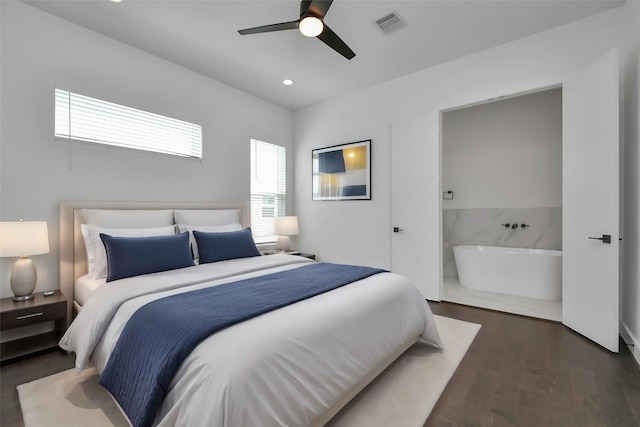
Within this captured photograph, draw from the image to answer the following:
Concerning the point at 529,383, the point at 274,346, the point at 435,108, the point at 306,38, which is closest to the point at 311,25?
the point at 306,38

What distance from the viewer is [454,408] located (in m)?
1.76

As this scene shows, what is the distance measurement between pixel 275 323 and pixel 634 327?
2880mm

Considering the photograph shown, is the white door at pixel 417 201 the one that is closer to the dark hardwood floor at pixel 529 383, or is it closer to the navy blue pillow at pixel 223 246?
the dark hardwood floor at pixel 529 383

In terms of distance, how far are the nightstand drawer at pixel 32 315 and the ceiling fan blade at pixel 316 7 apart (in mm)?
2960

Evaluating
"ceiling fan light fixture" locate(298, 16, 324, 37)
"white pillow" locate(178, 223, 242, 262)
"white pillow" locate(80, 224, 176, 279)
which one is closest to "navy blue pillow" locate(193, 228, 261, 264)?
"white pillow" locate(178, 223, 242, 262)

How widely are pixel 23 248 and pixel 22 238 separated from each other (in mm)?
77

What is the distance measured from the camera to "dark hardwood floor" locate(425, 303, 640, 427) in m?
1.67

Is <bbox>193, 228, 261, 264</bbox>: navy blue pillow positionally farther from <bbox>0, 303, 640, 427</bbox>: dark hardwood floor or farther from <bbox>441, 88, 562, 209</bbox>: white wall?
<bbox>441, 88, 562, 209</bbox>: white wall

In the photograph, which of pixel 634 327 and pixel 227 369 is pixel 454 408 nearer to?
pixel 227 369

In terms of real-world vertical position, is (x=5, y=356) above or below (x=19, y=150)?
below

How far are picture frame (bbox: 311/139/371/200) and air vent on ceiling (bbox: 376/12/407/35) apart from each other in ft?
5.20

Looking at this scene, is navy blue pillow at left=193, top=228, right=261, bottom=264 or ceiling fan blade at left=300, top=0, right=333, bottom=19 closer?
ceiling fan blade at left=300, top=0, right=333, bottom=19

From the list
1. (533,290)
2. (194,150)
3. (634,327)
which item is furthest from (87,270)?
(533,290)

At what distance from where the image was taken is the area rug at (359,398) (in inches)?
65.4
